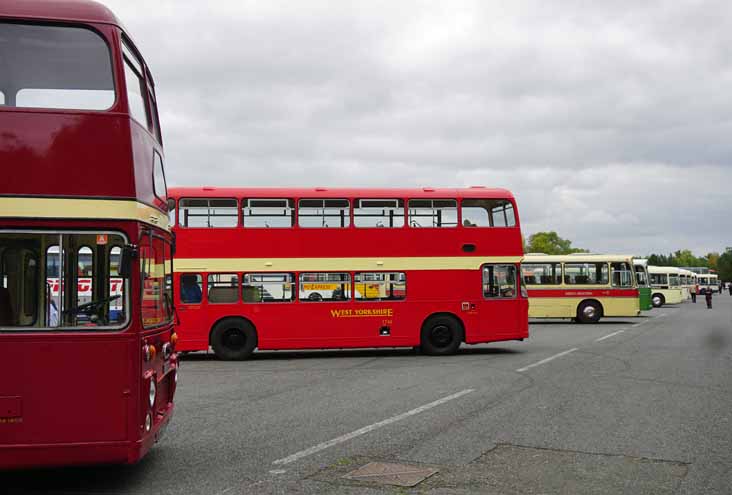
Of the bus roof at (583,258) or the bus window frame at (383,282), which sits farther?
the bus roof at (583,258)

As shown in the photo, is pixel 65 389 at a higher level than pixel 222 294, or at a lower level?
lower

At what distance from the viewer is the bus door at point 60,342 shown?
6043 mm

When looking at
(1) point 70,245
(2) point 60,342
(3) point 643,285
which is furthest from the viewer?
(3) point 643,285

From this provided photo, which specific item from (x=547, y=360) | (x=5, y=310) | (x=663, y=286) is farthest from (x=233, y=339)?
(x=663, y=286)

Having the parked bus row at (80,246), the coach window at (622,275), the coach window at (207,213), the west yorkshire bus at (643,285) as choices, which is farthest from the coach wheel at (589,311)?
the parked bus row at (80,246)

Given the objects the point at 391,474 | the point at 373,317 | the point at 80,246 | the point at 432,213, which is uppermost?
the point at 432,213

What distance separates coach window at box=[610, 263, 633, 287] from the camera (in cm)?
3262

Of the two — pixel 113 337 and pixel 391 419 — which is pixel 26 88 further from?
pixel 391 419

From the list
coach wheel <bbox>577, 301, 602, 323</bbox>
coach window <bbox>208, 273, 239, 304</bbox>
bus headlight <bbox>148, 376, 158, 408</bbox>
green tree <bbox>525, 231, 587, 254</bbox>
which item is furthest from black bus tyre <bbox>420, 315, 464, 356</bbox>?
green tree <bbox>525, 231, 587, 254</bbox>

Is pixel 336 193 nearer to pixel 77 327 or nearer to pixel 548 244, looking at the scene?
pixel 77 327

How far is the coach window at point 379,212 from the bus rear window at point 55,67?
12.1m

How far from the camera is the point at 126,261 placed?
20.5 ft

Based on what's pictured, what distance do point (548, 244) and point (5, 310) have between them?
170m

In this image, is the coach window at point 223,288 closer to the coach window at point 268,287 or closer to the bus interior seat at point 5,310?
the coach window at point 268,287
